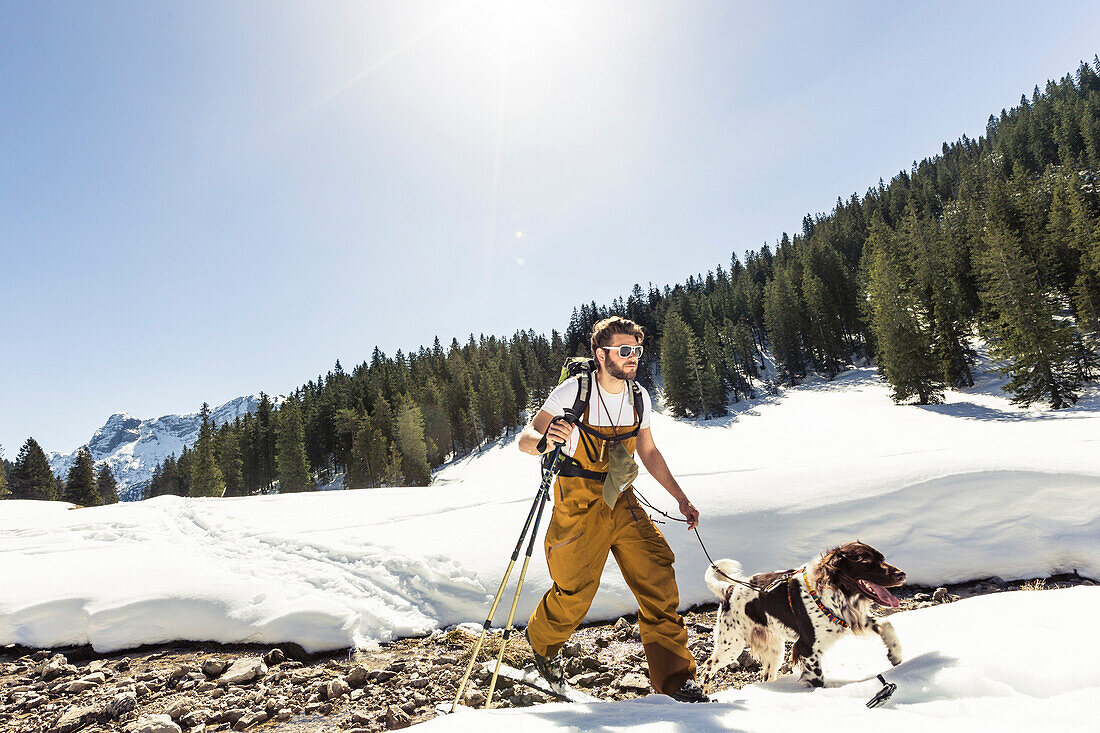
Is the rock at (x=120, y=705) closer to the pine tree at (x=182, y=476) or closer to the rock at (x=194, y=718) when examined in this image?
the rock at (x=194, y=718)

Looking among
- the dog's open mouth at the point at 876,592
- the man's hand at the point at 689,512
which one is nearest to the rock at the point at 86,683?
the man's hand at the point at 689,512

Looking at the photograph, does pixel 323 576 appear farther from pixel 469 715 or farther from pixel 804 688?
pixel 804 688

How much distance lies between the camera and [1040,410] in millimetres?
25266

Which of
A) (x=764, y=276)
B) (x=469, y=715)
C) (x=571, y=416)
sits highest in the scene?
(x=764, y=276)

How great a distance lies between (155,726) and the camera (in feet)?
9.75

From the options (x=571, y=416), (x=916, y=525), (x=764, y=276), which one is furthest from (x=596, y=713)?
(x=764, y=276)

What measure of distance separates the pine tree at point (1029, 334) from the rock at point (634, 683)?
3408 centimetres

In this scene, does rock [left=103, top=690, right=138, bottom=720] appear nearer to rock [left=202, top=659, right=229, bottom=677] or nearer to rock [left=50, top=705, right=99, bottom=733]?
rock [left=50, top=705, right=99, bottom=733]

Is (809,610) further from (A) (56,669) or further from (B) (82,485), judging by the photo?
(B) (82,485)

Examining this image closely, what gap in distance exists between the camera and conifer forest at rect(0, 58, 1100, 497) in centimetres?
2872

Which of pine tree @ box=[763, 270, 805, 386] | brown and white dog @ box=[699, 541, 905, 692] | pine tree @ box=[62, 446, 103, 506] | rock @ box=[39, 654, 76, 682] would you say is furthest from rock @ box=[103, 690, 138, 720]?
pine tree @ box=[763, 270, 805, 386]

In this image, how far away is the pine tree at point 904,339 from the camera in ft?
102

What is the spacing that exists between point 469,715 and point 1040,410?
36502 millimetres

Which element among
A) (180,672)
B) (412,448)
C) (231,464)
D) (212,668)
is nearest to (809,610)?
(212,668)
